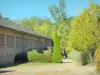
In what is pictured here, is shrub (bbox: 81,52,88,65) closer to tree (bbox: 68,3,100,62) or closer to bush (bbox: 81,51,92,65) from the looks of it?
bush (bbox: 81,51,92,65)

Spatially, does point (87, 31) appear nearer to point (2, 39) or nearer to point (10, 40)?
point (2, 39)

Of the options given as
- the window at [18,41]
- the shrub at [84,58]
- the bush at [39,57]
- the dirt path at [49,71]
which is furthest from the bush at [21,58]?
the dirt path at [49,71]

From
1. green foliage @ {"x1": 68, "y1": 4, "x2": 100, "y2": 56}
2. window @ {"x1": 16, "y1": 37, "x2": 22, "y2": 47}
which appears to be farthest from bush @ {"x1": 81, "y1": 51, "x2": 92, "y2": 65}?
window @ {"x1": 16, "y1": 37, "x2": 22, "y2": 47}

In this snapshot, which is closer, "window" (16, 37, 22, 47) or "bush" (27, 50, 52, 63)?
"bush" (27, 50, 52, 63)

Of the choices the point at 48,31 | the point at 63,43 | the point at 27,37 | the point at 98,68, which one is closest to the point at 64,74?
the point at 98,68

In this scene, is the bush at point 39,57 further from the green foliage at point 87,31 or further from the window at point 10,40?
the green foliage at point 87,31

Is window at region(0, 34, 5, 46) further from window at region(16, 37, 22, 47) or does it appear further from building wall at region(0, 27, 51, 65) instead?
window at region(16, 37, 22, 47)

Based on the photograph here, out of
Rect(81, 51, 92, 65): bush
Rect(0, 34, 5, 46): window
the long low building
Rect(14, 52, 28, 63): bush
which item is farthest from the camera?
Rect(14, 52, 28, 63): bush

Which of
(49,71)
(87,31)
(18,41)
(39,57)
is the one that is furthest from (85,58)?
(18,41)

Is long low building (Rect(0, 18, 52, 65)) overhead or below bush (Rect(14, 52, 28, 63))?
overhead

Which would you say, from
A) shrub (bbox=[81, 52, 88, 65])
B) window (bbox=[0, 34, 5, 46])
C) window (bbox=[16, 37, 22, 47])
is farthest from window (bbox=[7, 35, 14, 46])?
shrub (bbox=[81, 52, 88, 65])

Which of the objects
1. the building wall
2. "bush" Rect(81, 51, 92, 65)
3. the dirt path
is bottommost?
the dirt path

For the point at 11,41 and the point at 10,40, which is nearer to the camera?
the point at 10,40

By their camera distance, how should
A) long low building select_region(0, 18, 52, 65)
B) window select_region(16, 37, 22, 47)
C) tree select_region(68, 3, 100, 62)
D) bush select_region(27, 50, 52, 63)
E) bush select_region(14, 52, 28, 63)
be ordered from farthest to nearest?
1. window select_region(16, 37, 22, 47)
2. bush select_region(14, 52, 28, 63)
3. bush select_region(27, 50, 52, 63)
4. long low building select_region(0, 18, 52, 65)
5. tree select_region(68, 3, 100, 62)
